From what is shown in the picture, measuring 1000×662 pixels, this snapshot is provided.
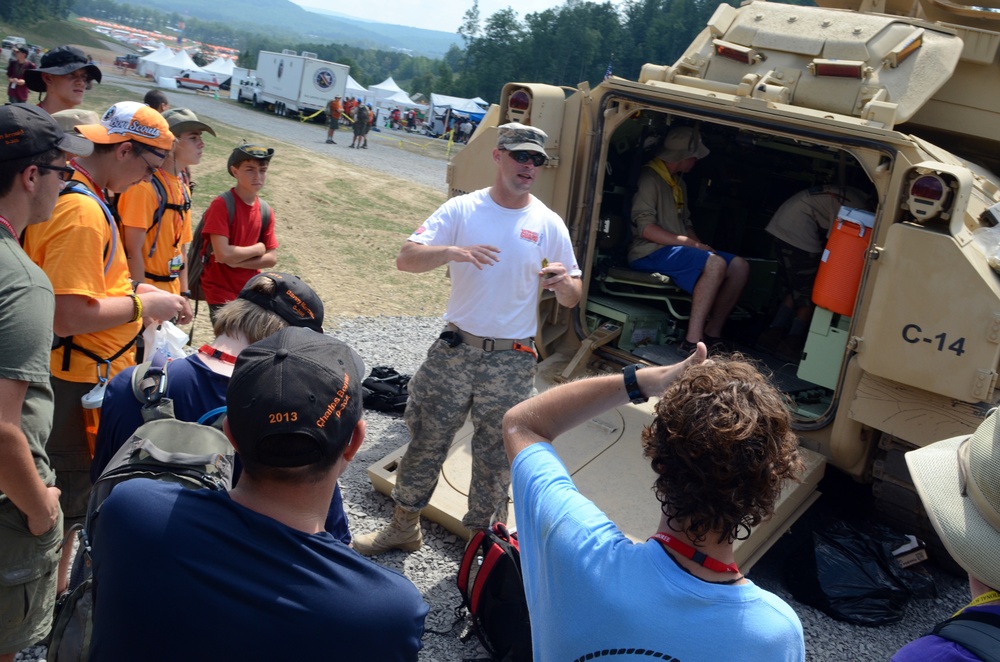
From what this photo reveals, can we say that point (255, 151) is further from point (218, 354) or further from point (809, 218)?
point (809, 218)

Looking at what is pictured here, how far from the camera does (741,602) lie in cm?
164

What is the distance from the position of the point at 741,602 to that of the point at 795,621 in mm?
124

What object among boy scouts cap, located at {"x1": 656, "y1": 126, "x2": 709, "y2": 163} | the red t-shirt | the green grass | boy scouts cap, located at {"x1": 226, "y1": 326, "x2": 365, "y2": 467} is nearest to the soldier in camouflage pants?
the red t-shirt

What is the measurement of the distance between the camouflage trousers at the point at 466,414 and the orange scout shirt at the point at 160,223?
1446 mm

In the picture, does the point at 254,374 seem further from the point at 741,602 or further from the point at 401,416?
the point at 401,416

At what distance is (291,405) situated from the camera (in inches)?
68.6

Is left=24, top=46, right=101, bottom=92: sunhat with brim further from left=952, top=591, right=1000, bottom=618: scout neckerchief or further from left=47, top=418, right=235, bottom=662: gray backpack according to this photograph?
left=952, top=591, right=1000, bottom=618: scout neckerchief

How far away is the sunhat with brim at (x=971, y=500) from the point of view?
1.68 meters

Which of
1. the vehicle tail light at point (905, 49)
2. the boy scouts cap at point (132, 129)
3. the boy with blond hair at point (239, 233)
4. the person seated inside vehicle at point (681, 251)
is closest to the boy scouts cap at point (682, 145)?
the person seated inside vehicle at point (681, 251)

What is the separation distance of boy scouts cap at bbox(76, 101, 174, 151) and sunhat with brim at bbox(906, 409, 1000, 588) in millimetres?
3013

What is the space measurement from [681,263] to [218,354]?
394 centimetres

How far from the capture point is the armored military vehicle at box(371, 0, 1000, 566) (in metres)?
4.12

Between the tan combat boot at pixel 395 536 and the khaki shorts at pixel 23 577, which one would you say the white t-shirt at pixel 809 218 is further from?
the khaki shorts at pixel 23 577

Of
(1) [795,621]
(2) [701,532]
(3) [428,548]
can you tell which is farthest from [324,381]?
(3) [428,548]
